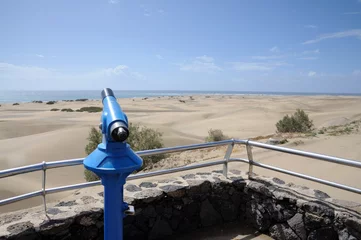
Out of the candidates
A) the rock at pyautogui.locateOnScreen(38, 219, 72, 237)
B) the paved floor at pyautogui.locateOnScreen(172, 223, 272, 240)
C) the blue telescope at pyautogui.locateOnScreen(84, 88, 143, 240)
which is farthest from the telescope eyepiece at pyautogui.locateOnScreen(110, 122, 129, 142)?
the paved floor at pyautogui.locateOnScreen(172, 223, 272, 240)

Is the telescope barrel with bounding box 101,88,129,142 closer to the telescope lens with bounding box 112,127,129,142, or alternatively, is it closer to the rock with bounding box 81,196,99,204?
the telescope lens with bounding box 112,127,129,142

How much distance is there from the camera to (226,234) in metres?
3.93

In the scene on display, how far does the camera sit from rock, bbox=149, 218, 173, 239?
3.65m

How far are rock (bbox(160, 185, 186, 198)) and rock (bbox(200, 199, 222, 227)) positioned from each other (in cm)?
42

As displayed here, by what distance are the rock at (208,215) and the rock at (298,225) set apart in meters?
1.01

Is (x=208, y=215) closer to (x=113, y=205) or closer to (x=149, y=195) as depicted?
(x=149, y=195)

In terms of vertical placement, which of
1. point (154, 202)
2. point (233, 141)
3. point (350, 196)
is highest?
point (233, 141)

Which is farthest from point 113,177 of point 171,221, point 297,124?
point 297,124

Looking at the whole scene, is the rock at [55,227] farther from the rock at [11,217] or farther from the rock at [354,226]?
the rock at [354,226]

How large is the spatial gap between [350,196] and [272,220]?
287 cm

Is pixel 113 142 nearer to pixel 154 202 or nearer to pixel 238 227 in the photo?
pixel 154 202

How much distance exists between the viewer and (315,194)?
11.7 ft

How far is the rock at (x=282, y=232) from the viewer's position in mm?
3535

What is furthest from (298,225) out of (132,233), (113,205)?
(113,205)
